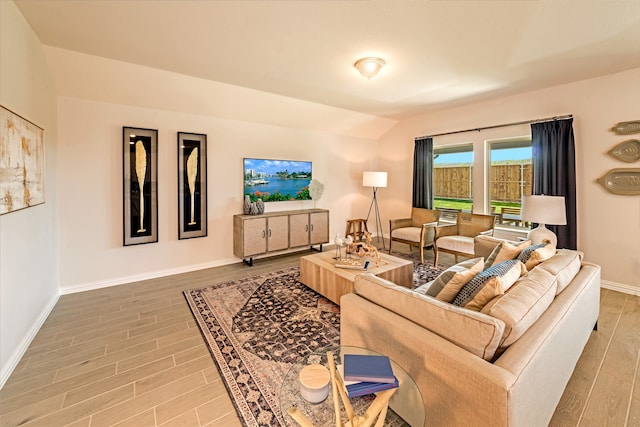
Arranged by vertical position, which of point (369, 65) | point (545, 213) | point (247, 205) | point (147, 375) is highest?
point (369, 65)

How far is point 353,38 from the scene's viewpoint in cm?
255

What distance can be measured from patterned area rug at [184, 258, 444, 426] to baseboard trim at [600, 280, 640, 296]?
221cm

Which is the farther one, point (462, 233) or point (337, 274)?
point (462, 233)

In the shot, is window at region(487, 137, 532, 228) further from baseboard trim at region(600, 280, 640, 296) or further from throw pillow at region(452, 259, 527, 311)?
throw pillow at region(452, 259, 527, 311)

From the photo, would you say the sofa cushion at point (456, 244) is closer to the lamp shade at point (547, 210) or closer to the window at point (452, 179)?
the lamp shade at point (547, 210)

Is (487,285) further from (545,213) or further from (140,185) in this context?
(140,185)

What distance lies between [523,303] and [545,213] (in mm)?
2306

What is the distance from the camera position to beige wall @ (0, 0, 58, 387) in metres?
1.95

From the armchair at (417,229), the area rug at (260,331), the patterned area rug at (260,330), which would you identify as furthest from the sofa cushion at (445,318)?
the armchair at (417,229)

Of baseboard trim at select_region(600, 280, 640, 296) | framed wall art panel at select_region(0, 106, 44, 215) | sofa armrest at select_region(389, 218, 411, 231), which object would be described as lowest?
baseboard trim at select_region(600, 280, 640, 296)

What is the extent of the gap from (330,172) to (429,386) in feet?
16.2

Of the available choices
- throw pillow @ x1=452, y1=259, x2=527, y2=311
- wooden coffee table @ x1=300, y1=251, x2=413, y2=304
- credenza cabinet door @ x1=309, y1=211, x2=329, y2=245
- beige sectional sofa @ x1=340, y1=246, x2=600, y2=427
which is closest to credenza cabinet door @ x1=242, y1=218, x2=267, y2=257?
credenza cabinet door @ x1=309, y1=211, x2=329, y2=245

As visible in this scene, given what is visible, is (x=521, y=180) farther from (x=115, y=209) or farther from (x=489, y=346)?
(x=115, y=209)

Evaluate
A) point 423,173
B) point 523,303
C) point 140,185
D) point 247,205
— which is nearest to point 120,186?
point 140,185
